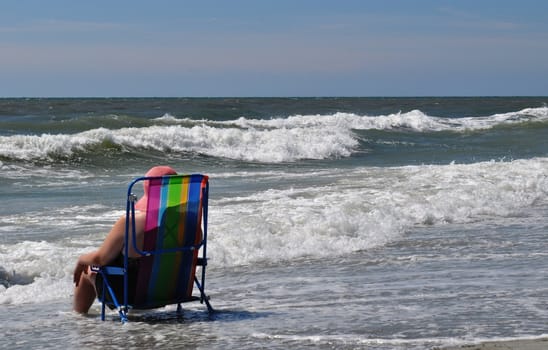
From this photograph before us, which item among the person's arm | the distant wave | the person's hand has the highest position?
the person's arm

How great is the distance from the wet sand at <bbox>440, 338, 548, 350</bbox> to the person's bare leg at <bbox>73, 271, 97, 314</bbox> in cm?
244

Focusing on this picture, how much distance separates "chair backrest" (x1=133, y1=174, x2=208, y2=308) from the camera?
5855mm

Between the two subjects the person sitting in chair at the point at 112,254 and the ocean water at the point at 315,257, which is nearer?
the ocean water at the point at 315,257

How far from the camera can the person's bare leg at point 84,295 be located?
20.3ft

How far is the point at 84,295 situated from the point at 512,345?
2784 mm

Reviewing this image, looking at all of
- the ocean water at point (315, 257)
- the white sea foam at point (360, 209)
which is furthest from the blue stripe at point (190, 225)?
the white sea foam at point (360, 209)

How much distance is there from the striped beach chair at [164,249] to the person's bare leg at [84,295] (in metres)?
0.17

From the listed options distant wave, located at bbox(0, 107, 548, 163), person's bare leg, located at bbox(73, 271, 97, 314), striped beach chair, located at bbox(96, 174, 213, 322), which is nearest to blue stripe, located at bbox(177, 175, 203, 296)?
striped beach chair, located at bbox(96, 174, 213, 322)

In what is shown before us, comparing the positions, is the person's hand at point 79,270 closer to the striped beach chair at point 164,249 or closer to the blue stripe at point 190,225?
the striped beach chair at point 164,249

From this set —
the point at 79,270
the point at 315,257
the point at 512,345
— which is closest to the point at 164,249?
the point at 79,270

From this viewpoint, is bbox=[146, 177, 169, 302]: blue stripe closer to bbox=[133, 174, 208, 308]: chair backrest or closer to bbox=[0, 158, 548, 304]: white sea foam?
bbox=[133, 174, 208, 308]: chair backrest

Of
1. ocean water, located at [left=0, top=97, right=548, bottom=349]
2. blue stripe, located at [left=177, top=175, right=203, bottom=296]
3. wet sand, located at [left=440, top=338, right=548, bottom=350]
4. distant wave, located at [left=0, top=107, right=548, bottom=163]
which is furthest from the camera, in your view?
distant wave, located at [left=0, top=107, right=548, bottom=163]

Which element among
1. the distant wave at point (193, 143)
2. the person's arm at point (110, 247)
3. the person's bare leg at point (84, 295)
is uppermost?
the person's arm at point (110, 247)

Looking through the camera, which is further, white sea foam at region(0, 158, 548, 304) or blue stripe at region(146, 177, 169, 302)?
white sea foam at region(0, 158, 548, 304)
